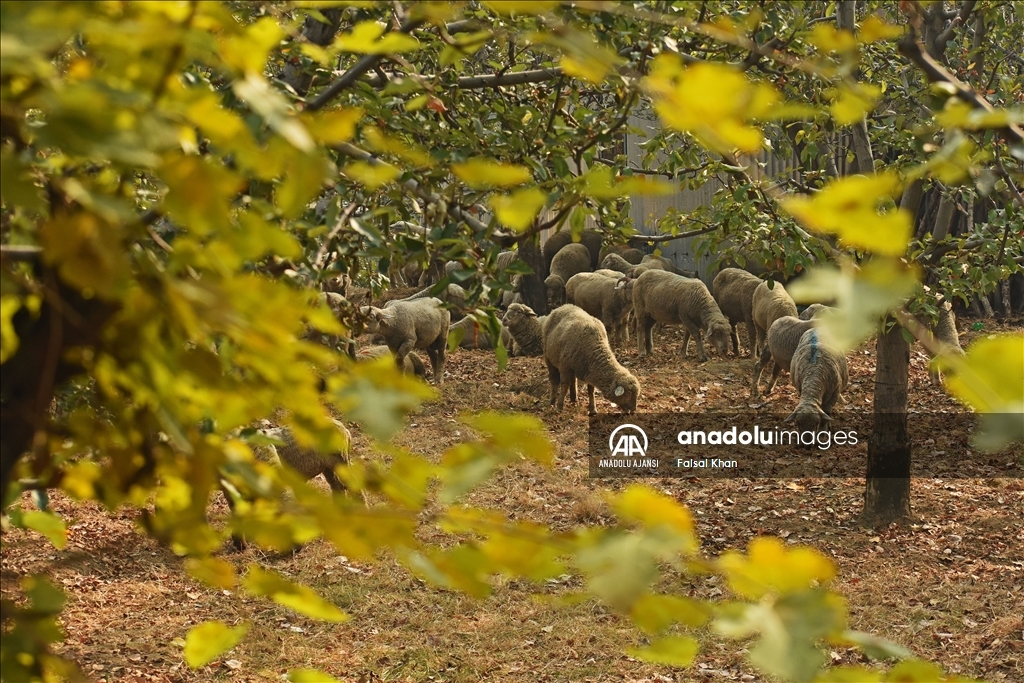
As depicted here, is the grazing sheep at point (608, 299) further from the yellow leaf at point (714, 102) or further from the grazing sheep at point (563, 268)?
the yellow leaf at point (714, 102)

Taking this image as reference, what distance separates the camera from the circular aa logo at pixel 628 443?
1257 centimetres

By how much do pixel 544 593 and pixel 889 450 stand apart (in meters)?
4.41

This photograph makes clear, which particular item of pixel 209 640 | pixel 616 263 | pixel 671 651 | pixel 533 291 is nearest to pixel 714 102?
pixel 671 651

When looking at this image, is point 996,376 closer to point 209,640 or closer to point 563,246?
point 209,640

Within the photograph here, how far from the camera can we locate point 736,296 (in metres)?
17.8

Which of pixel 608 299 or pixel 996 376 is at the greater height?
pixel 608 299

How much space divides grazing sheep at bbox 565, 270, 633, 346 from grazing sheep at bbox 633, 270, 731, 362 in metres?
0.77

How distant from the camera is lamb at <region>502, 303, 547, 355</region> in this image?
57.6 feet

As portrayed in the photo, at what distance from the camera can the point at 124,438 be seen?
1265 mm

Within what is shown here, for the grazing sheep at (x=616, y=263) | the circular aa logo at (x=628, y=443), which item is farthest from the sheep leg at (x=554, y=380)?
the grazing sheep at (x=616, y=263)

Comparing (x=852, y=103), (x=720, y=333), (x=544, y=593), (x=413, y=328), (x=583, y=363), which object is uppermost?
(x=720, y=333)

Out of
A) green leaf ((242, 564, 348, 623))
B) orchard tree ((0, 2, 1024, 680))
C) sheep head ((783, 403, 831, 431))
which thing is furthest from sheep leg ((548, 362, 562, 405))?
green leaf ((242, 564, 348, 623))

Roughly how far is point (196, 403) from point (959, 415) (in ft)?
45.1

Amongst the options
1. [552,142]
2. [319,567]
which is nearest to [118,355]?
[552,142]
